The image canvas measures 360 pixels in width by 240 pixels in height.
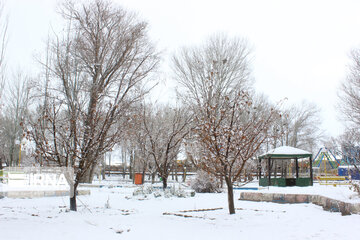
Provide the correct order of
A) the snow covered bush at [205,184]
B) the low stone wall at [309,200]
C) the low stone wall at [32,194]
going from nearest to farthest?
1. the low stone wall at [309,200]
2. the low stone wall at [32,194]
3. the snow covered bush at [205,184]

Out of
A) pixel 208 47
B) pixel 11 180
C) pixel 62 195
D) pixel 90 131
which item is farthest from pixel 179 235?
pixel 208 47

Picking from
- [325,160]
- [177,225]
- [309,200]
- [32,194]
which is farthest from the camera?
[325,160]

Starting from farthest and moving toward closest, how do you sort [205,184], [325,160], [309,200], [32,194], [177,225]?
1. [325,160]
2. [205,184]
3. [32,194]
4. [309,200]
5. [177,225]

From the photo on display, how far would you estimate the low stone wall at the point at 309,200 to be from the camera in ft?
22.4

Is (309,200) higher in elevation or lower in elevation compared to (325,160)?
lower

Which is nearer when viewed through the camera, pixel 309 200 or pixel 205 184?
pixel 309 200

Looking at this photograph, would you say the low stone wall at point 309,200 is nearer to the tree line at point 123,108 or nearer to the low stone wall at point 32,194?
the tree line at point 123,108

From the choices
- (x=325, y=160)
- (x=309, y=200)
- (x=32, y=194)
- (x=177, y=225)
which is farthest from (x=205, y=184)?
(x=325, y=160)

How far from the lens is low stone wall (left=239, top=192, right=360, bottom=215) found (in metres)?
6.83

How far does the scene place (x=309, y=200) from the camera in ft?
31.3

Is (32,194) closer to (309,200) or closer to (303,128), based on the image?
(309,200)

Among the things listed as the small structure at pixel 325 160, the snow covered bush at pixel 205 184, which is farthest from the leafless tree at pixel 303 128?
the snow covered bush at pixel 205 184

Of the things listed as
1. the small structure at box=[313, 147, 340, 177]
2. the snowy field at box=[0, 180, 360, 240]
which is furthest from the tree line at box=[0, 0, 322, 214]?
the small structure at box=[313, 147, 340, 177]

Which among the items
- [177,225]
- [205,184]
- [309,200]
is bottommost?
[309,200]
